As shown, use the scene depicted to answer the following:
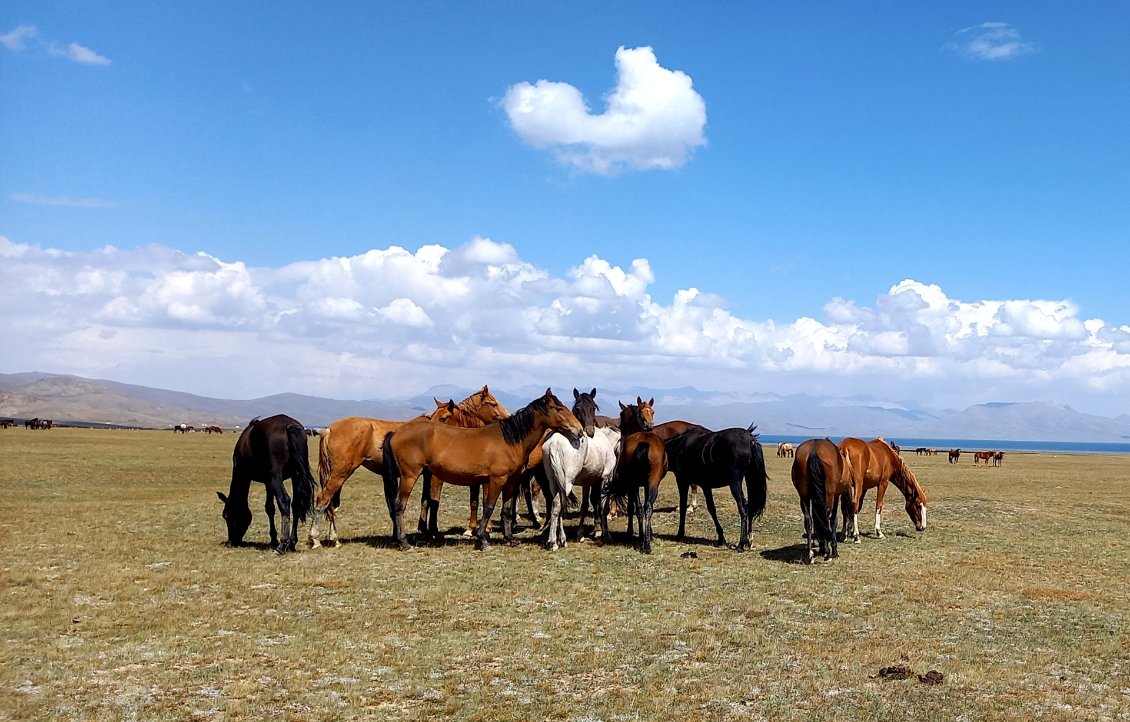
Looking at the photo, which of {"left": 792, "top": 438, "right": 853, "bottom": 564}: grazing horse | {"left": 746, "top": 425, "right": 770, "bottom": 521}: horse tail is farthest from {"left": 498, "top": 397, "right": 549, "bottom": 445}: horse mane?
{"left": 792, "top": 438, "right": 853, "bottom": 564}: grazing horse

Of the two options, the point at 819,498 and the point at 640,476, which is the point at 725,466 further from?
the point at 819,498

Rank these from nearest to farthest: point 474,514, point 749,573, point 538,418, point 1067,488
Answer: point 749,573, point 538,418, point 474,514, point 1067,488

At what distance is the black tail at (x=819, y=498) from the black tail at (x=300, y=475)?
29.1 feet

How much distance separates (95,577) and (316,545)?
12.3 feet

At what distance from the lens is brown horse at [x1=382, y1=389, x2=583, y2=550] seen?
1468cm

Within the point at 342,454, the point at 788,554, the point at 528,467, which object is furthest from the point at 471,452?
the point at 788,554

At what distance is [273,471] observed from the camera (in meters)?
14.3

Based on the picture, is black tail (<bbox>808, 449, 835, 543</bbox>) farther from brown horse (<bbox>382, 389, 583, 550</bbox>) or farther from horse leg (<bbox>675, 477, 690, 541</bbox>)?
brown horse (<bbox>382, 389, 583, 550</bbox>)

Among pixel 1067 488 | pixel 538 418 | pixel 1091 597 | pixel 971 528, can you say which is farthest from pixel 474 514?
pixel 1067 488

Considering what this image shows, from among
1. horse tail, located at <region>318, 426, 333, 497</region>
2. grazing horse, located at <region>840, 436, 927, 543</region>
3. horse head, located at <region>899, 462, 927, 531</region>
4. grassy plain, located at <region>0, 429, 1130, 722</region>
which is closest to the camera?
grassy plain, located at <region>0, 429, 1130, 722</region>

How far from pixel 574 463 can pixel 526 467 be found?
1.12 metres

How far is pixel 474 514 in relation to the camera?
1667 centimetres

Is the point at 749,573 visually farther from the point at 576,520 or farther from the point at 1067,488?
the point at 1067,488

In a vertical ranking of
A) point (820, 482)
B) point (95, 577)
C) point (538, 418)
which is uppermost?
point (538, 418)
